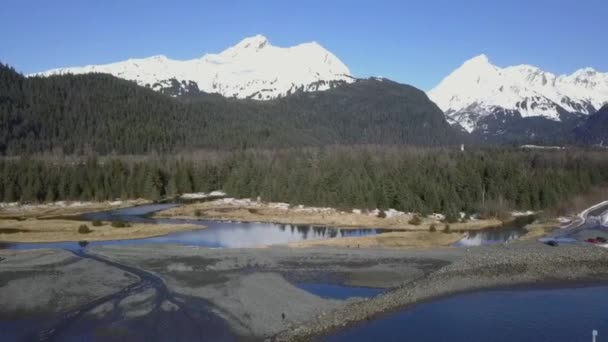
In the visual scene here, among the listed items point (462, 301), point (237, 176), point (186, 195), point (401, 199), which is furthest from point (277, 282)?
point (186, 195)

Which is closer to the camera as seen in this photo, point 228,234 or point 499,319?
point 499,319

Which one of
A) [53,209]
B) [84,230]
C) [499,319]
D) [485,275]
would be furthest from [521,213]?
[53,209]

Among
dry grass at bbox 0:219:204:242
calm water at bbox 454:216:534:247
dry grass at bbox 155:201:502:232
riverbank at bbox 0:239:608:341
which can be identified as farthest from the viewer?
dry grass at bbox 155:201:502:232

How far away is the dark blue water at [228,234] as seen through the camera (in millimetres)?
73938

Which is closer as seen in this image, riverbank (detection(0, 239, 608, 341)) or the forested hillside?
riverbank (detection(0, 239, 608, 341))

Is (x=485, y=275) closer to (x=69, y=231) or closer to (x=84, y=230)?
(x=84, y=230)

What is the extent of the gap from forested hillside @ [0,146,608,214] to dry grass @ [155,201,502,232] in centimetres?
653

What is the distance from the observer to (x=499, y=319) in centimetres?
3941

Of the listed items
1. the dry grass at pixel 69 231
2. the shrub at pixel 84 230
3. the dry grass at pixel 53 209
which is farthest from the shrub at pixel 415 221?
the dry grass at pixel 53 209

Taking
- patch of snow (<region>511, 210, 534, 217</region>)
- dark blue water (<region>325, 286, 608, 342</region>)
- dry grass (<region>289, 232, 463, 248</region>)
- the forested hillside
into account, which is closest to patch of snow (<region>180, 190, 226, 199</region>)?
the forested hillside

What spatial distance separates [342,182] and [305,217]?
16.6 m

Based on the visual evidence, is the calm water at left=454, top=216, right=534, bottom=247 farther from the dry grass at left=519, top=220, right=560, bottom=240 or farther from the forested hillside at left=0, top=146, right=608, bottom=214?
the forested hillside at left=0, top=146, right=608, bottom=214

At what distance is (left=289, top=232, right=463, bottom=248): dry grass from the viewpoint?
71.3 m

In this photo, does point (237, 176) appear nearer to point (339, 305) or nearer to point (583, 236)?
point (583, 236)
